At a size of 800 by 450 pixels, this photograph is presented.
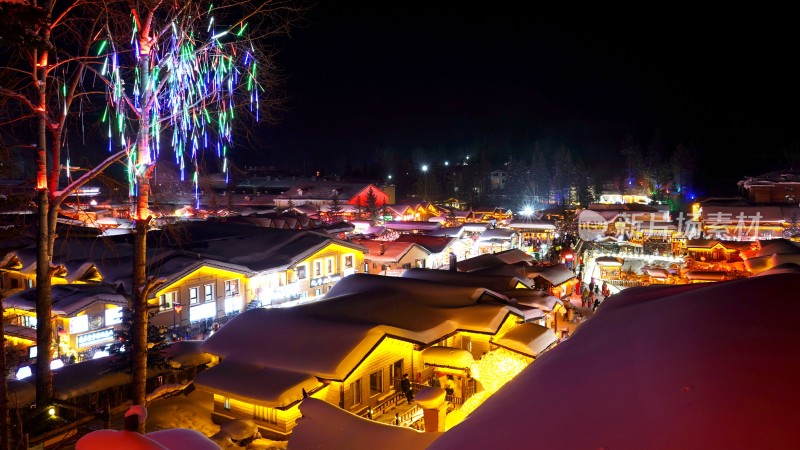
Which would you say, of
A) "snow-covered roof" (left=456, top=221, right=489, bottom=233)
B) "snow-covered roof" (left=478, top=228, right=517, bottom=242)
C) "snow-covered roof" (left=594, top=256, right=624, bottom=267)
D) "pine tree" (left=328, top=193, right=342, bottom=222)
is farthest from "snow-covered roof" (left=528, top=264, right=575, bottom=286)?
"pine tree" (left=328, top=193, right=342, bottom=222)

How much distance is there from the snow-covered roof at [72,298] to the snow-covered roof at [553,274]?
695 inches

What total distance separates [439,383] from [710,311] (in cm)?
1066

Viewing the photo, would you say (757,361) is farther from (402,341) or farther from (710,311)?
(402,341)

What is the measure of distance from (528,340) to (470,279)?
6136 mm

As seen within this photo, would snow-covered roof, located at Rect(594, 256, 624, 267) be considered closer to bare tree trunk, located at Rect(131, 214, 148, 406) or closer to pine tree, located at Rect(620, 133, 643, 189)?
bare tree trunk, located at Rect(131, 214, 148, 406)

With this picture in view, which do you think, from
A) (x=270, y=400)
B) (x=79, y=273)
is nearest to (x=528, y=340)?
(x=270, y=400)

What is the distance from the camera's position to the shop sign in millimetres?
17234

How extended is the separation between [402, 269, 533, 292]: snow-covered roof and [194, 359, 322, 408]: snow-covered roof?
362 inches

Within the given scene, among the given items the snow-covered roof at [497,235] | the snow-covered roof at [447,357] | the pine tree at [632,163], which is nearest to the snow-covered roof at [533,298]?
the snow-covered roof at [447,357]

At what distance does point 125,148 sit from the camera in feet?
28.2

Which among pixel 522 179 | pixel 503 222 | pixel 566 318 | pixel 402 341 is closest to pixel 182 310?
pixel 402 341

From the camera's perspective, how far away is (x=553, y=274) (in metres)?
25.5

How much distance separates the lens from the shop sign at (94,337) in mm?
17234

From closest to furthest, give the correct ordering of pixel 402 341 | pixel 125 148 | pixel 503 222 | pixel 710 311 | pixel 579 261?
pixel 710 311 < pixel 125 148 < pixel 402 341 < pixel 579 261 < pixel 503 222
